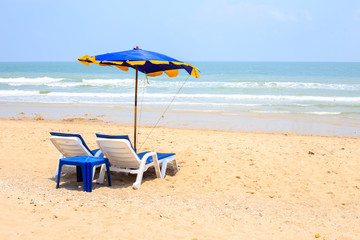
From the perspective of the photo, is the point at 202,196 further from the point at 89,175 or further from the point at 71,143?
the point at 71,143

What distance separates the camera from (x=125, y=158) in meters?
5.89

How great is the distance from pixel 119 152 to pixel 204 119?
839 cm

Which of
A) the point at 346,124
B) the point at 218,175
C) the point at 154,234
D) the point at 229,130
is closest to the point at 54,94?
the point at 229,130

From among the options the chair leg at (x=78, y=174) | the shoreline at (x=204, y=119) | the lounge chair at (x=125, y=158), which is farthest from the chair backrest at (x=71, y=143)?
the shoreline at (x=204, y=119)

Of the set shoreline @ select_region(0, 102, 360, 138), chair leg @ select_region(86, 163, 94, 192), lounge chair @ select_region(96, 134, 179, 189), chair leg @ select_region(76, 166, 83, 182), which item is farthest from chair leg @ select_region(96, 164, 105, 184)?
shoreline @ select_region(0, 102, 360, 138)

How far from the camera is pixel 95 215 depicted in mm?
4559

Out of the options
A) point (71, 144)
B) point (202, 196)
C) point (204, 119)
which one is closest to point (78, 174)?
point (71, 144)

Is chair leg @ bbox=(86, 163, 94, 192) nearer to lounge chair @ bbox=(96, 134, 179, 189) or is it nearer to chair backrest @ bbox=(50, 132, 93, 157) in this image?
lounge chair @ bbox=(96, 134, 179, 189)

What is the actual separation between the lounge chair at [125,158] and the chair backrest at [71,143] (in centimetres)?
40

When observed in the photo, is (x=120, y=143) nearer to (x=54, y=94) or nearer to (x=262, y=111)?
(x=262, y=111)

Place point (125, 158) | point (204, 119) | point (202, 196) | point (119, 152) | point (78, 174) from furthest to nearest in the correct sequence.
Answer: point (204, 119) → point (78, 174) → point (125, 158) → point (119, 152) → point (202, 196)

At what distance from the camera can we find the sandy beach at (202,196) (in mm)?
4273

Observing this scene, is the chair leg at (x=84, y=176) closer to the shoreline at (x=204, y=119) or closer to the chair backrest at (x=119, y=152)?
the chair backrest at (x=119, y=152)

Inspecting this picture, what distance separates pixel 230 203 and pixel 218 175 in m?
1.25
